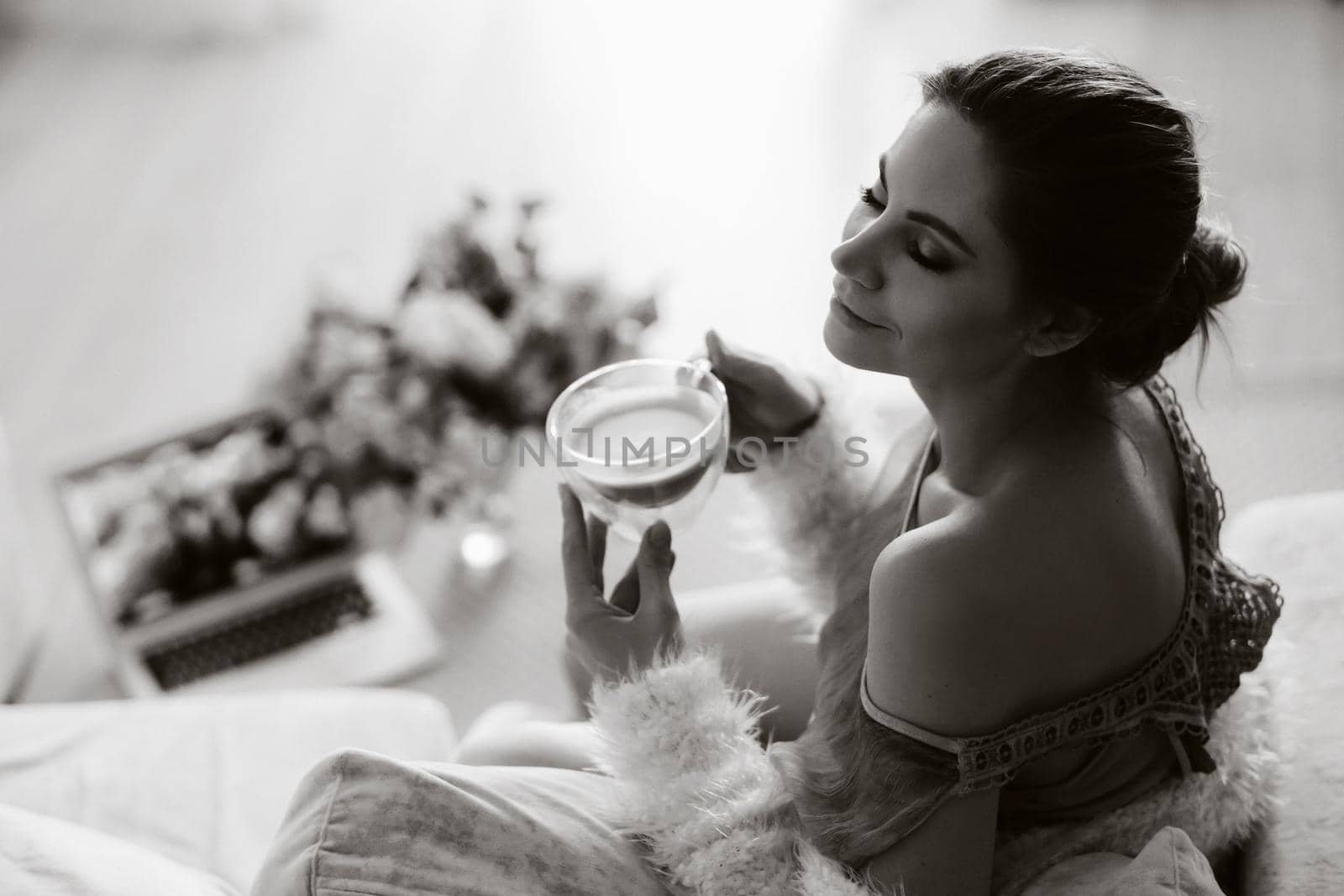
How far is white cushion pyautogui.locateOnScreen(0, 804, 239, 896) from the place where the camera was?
85 cm

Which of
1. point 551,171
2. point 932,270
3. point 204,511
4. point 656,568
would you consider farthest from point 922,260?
point 551,171

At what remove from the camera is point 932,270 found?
3.02 ft

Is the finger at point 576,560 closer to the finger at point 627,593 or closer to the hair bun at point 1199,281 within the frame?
the finger at point 627,593

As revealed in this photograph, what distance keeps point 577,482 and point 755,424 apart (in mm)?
291

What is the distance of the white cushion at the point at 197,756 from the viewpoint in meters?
1.24

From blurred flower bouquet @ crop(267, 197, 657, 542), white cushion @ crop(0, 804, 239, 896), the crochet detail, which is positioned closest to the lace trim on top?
the crochet detail

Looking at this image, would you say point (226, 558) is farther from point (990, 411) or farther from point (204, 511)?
point (990, 411)

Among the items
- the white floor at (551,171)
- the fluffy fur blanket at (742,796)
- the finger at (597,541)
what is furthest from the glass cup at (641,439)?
the white floor at (551,171)

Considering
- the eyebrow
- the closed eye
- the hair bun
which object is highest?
the eyebrow

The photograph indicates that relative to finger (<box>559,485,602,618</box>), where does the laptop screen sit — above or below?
below

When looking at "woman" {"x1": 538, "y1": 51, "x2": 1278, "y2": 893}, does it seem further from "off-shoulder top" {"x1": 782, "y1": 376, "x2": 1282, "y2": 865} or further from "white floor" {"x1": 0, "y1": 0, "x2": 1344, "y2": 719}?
"white floor" {"x1": 0, "y1": 0, "x2": 1344, "y2": 719}

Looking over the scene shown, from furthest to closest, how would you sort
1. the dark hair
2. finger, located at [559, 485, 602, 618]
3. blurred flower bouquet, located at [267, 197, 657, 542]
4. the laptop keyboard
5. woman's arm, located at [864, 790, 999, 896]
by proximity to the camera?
1. the laptop keyboard
2. blurred flower bouquet, located at [267, 197, 657, 542]
3. finger, located at [559, 485, 602, 618]
4. woman's arm, located at [864, 790, 999, 896]
5. the dark hair

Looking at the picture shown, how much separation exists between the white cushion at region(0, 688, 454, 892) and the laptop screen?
1.55 ft

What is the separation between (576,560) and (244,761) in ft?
1.69
